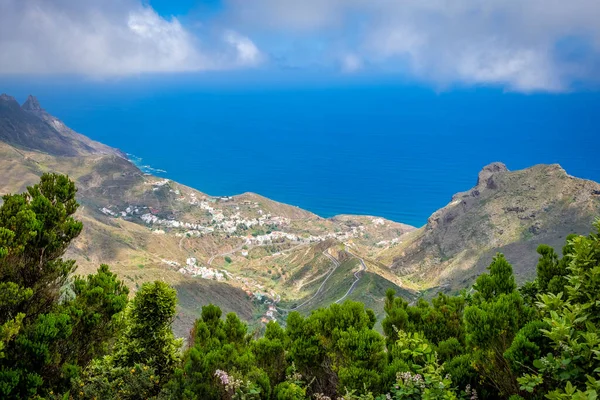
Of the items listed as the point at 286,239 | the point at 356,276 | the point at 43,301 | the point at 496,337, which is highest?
the point at 286,239

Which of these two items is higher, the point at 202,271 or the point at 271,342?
the point at 202,271

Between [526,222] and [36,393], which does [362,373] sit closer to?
[36,393]

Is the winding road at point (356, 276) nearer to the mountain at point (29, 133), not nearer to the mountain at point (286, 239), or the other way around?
the mountain at point (286, 239)

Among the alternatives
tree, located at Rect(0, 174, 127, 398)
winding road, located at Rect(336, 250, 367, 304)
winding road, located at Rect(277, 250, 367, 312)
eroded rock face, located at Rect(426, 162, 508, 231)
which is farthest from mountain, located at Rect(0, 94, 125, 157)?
tree, located at Rect(0, 174, 127, 398)

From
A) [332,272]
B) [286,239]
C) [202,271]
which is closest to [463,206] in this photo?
[332,272]

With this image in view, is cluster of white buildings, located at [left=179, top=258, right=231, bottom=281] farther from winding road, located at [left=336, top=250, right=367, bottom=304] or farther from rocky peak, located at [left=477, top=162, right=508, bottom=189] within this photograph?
rocky peak, located at [left=477, top=162, right=508, bottom=189]

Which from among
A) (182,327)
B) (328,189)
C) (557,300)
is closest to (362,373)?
(557,300)

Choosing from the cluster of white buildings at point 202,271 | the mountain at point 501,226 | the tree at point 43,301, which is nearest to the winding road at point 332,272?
the mountain at point 501,226

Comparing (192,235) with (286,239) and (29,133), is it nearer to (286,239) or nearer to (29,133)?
(286,239)
